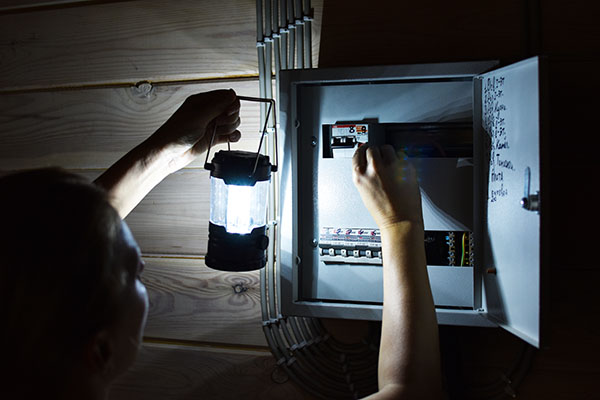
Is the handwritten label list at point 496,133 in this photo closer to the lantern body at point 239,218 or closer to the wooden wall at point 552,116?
the wooden wall at point 552,116

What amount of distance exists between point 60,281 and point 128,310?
0.11 metres

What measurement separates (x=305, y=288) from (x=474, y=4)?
0.75 m

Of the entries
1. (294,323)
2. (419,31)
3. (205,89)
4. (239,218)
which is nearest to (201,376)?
(294,323)

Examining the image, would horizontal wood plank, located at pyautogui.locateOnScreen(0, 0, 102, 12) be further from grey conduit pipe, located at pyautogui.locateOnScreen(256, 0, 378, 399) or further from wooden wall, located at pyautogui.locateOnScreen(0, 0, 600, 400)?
grey conduit pipe, located at pyautogui.locateOnScreen(256, 0, 378, 399)

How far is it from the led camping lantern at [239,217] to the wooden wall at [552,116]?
37cm

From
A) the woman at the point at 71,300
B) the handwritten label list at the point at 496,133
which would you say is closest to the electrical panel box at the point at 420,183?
the handwritten label list at the point at 496,133

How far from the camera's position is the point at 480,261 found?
98cm

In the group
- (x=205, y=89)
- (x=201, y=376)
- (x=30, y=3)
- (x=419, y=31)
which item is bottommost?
(x=201, y=376)

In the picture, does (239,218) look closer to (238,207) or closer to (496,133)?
(238,207)

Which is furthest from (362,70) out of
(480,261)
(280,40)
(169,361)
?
(169,361)

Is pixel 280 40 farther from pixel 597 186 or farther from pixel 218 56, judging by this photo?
pixel 597 186

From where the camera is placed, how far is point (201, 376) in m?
1.25

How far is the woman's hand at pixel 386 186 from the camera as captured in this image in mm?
895

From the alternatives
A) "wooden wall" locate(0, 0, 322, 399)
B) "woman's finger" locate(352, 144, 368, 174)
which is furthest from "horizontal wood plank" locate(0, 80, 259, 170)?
"woman's finger" locate(352, 144, 368, 174)
